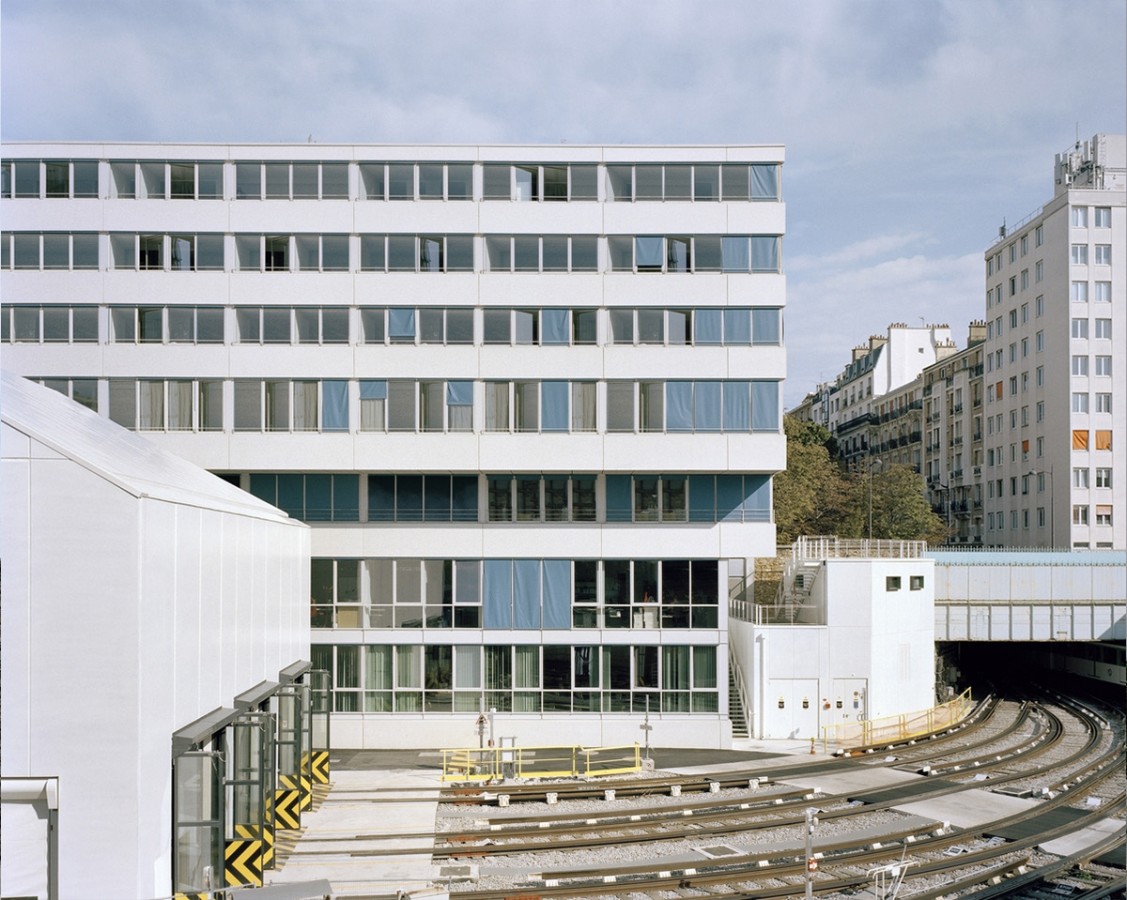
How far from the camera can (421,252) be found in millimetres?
30875

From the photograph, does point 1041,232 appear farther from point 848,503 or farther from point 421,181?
point 421,181

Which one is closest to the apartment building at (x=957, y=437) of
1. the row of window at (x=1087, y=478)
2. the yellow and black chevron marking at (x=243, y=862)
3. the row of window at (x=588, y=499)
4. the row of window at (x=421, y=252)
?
the row of window at (x=1087, y=478)

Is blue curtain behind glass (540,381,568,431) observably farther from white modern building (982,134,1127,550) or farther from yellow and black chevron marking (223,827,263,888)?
white modern building (982,134,1127,550)

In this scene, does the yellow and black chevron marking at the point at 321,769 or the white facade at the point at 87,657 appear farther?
the yellow and black chevron marking at the point at 321,769

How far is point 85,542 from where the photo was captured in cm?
1257

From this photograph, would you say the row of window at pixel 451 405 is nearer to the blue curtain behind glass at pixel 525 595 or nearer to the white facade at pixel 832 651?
the blue curtain behind glass at pixel 525 595

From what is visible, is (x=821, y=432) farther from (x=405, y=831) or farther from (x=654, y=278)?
(x=405, y=831)

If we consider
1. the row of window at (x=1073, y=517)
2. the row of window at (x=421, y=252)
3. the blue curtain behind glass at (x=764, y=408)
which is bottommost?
the row of window at (x=1073, y=517)

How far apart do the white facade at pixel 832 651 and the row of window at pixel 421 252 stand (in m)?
10.7

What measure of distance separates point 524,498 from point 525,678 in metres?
5.34

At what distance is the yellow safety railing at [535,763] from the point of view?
26891mm

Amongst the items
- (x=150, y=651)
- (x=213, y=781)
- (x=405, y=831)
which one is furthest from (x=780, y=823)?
(x=150, y=651)

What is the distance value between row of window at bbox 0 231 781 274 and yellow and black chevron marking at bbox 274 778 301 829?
15564 millimetres

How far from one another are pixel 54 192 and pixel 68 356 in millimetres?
4879
